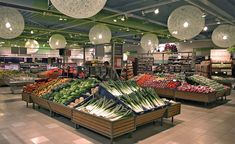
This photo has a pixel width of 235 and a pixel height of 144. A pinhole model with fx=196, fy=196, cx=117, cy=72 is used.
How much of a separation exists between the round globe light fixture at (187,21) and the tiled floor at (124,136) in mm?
2260

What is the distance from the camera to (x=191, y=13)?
4.51 meters

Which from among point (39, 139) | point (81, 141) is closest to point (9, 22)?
point (39, 139)

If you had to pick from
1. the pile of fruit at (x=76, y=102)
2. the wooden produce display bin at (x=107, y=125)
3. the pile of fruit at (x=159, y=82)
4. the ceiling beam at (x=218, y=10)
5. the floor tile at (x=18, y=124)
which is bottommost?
the floor tile at (x=18, y=124)

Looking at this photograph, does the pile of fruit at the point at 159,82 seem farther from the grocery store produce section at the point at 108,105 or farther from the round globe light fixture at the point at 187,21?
the round globe light fixture at the point at 187,21

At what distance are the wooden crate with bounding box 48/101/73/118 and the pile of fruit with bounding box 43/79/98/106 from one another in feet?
0.36

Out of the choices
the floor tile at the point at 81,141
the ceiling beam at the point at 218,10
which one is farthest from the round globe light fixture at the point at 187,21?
the floor tile at the point at 81,141

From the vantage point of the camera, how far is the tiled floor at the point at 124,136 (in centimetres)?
382

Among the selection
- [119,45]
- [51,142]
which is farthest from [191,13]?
[51,142]

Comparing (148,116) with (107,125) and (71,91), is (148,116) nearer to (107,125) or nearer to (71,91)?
(107,125)

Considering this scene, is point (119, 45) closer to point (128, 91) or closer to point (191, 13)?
point (128, 91)

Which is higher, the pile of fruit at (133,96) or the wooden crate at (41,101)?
the pile of fruit at (133,96)

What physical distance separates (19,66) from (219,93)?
43.7 feet

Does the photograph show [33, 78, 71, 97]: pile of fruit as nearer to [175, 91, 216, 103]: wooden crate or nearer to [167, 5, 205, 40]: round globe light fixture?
[167, 5, 205, 40]: round globe light fixture

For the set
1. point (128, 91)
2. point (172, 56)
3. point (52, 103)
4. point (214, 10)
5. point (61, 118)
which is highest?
point (214, 10)
